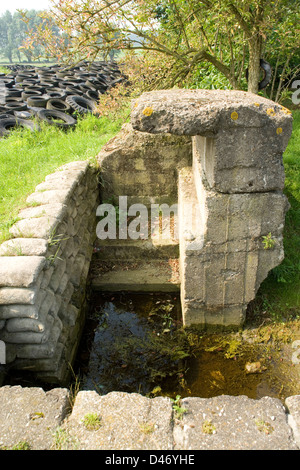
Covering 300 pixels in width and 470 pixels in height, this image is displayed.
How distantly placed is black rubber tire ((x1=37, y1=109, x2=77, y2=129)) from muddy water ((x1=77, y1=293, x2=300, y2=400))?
450 cm

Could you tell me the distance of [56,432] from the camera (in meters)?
2.07

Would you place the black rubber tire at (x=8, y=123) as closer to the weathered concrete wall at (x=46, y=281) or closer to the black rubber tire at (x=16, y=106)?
the black rubber tire at (x=16, y=106)

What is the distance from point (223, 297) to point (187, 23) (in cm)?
446

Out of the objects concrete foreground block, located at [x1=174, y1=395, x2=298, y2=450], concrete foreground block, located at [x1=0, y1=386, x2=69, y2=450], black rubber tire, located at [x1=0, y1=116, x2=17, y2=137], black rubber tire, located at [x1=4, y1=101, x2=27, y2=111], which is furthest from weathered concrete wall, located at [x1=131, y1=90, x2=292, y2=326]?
black rubber tire, located at [x1=4, y1=101, x2=27, y2=111]

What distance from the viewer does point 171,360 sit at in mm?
3537

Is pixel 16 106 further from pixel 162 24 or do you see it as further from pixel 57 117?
pixel 162 24

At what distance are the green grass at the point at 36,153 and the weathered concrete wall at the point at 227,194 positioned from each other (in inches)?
71.0

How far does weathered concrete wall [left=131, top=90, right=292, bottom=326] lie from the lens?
2805 millimetres

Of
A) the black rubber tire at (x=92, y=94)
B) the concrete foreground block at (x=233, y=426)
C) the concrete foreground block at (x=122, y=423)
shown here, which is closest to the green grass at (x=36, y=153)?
the concrete foreground block at (x=122, y=423)

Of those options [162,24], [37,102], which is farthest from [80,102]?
[162,24]

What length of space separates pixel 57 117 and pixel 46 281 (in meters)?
6.01

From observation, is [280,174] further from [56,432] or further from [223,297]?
[56,432]

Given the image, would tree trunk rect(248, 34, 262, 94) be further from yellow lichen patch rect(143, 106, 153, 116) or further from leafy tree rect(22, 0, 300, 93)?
yellow lichen patch rect(143, 106, 153, 116)
